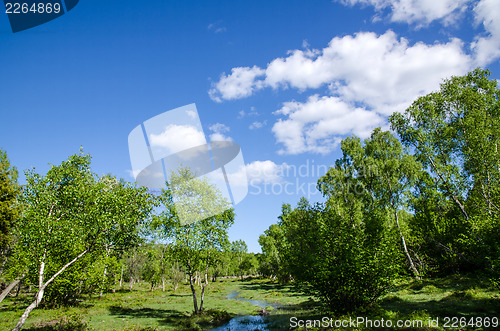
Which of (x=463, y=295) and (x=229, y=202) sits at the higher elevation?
(x=229, y=202)

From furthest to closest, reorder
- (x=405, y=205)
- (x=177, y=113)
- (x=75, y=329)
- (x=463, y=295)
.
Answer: (x=405, y=205) → (x=463, y=295) → (x=75, y=329) → (x=177, y=113)

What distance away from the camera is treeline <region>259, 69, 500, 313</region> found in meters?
14.7

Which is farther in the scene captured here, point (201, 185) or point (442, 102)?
point (442, 102)

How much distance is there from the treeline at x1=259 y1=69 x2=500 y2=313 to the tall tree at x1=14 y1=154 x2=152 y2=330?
11.2m

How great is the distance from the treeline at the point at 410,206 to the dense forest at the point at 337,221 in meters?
0.11

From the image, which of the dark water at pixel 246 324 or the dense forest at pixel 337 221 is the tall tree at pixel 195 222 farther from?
the dark water at pixel 246 324

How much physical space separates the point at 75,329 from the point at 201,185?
47.7 ft

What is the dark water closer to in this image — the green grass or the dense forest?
the green grass

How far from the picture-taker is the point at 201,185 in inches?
1001

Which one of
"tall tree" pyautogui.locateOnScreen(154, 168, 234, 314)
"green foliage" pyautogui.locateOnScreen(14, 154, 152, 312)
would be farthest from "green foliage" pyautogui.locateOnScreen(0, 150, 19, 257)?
"tall tree" pyautogui.locateOnScreen(154, 168, 234, 314)

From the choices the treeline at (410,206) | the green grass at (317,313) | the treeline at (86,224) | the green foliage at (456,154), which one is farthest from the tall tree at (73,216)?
the green foliage at (456,154)

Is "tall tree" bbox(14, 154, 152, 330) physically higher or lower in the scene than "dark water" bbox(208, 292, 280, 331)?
higher

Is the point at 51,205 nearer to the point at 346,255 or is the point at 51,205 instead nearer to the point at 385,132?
the point at 346,255

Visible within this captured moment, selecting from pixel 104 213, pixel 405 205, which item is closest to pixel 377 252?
pixel 104 213
